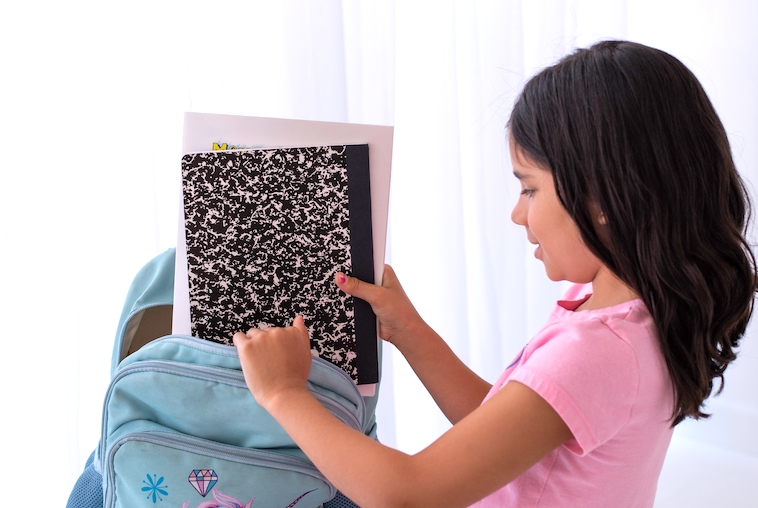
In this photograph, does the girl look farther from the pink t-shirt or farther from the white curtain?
the white curtain

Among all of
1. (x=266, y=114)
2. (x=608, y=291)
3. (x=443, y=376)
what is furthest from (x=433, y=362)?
(x=266, y=114)

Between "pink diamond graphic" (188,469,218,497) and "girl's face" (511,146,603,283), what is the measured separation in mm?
352

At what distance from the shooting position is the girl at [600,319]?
0.54 meters

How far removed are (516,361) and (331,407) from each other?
0.19 meters

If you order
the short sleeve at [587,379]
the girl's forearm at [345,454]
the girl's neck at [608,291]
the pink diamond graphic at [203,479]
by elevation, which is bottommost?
the pink diamond graphic at [203,479]

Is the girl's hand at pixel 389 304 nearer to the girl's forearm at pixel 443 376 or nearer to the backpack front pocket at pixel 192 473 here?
the girl's forearm at pixel 443 376

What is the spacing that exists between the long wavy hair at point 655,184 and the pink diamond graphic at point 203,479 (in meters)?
0.38

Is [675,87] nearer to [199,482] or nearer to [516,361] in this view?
[516,361]

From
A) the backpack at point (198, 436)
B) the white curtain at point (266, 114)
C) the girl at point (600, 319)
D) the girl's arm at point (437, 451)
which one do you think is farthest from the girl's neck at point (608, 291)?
the white curtain at point (266, 114)

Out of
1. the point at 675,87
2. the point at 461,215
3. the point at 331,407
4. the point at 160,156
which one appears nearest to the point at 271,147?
the point at 331,407

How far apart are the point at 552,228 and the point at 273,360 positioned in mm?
270

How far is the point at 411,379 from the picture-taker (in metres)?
1.33

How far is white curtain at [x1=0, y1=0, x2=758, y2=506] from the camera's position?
1001 millimetres

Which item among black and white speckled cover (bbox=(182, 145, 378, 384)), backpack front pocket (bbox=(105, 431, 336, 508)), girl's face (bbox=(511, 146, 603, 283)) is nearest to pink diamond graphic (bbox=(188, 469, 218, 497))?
backpack front pocket (bbox=(105, 431, 336, 508))
